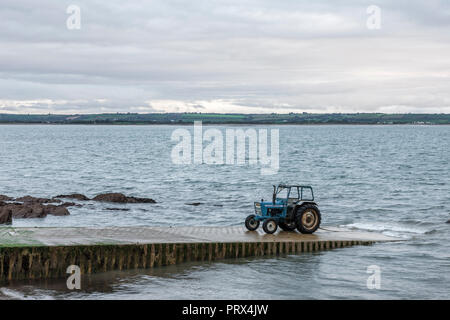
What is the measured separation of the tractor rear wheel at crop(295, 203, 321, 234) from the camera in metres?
25.3

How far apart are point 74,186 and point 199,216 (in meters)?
22.0

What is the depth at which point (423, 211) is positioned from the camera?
39719mm

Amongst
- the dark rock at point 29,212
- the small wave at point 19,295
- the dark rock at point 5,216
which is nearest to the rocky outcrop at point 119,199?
the dark rock at point 29,212

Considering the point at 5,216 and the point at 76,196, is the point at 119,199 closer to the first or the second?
the point at 76,196

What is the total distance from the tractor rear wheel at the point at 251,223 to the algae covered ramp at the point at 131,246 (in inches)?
12.6

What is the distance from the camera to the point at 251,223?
26.3 meters

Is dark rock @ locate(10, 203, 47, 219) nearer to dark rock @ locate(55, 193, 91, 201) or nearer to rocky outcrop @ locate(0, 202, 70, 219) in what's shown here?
rocky outcrop @ locate(0, 202, 70, 219)

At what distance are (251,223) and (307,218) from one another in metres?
2.40

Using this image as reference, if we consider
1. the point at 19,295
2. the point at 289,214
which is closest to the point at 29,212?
the point at 289,214
